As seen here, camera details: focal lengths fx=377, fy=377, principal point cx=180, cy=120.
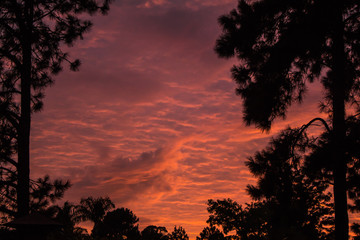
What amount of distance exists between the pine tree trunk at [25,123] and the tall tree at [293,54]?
22.7ft

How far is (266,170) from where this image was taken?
13305mm

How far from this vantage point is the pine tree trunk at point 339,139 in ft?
35.5

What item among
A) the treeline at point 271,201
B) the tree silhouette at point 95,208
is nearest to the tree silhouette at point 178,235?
the treeline at point 271,201

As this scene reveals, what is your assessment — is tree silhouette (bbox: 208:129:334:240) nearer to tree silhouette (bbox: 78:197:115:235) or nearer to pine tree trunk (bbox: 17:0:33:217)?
pine tree trunk (bbox: 17:0:33:217)

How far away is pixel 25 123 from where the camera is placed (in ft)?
43.0

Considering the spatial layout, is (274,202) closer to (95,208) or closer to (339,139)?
(339,139)

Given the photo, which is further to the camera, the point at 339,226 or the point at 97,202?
the point at 97,202

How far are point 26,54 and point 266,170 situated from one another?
9.55 metres

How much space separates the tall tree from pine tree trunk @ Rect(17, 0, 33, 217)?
6908 millimetres

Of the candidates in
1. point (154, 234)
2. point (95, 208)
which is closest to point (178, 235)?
A: point (154, 234)

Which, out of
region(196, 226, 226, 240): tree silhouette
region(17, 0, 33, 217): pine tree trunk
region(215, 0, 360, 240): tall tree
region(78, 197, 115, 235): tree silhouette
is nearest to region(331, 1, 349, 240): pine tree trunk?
region(215, 0, 360, 240): tall tree

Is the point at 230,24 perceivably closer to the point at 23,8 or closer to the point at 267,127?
the point at 267,127

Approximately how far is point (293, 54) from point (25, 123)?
9.30m

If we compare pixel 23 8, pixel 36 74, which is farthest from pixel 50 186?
pixel 23 8
